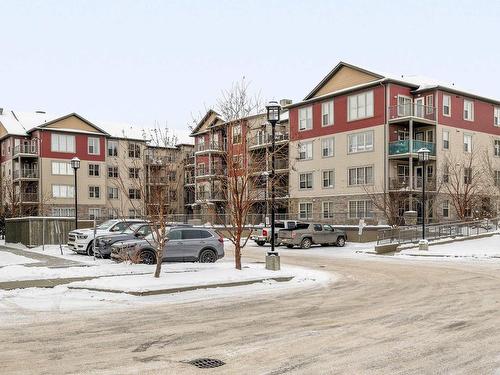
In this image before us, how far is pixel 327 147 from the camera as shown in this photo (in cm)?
4806

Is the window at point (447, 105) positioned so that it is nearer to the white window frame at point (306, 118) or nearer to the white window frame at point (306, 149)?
the white window frame at point (306, 118)

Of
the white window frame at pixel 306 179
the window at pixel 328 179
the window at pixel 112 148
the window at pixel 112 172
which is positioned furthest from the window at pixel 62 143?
the window at pixel 328 179

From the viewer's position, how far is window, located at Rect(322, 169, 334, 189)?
156ft

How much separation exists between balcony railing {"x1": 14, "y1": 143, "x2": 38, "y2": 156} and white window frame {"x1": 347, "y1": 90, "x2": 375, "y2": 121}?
1472 inches

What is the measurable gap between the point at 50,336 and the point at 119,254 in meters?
10.8

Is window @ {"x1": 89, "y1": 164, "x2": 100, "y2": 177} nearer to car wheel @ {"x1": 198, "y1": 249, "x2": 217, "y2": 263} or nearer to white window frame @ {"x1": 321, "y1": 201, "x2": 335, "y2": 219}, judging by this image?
white window frame @ {"x1": 321, "y1": 201, "x2": 335, "y2": 219}

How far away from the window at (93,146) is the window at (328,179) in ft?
103

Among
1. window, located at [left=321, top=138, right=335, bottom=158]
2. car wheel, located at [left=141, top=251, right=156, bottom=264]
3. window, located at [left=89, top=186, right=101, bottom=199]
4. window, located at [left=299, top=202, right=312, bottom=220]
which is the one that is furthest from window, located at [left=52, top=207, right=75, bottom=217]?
car wheel, located at [left=141, top=251, right=156, bottom=264]

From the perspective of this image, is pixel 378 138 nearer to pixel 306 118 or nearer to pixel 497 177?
pixel 306 118

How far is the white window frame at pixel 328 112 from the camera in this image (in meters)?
47.7

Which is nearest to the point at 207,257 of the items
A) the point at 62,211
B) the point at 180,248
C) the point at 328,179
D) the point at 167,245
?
the point at 180,248

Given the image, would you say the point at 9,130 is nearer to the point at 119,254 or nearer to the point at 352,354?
the point at 119,254

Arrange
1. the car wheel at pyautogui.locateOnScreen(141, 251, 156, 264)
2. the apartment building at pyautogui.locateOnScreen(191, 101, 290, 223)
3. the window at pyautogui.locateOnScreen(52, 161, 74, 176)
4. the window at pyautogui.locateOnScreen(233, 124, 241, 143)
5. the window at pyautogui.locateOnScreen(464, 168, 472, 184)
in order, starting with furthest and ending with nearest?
1. the window at pyautogui.locateOnScreen(52, 161, 74, 176)
2. the window at pyautogui.locateOnScreen(464, 168, 472, 184)
3. the car wheel at pyautogui.locateOnScreen(141, 251, 156, 264)
4. the window at pyautogui.locateOnScreen(233, 124, 241, 143)
5. the apartment building at pyautogui.locateOnScreen(191, 101, 290, 223)

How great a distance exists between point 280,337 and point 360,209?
123 ft
